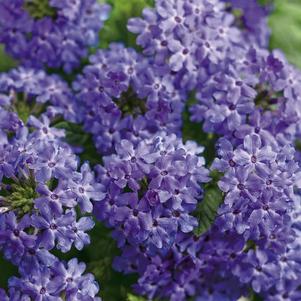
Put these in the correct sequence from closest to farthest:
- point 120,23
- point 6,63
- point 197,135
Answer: point 197,135 → point 120,23 → point 6,63

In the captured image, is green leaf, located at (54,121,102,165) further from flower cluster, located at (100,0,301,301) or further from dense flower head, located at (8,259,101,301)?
dense flower head, located at (8,259,101,301)

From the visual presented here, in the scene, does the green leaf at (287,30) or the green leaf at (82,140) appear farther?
the green leaf at (287,30)

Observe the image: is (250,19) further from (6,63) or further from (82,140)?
(6,63)

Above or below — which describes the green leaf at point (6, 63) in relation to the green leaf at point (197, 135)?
below

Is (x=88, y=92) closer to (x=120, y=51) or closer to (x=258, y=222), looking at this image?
(x=120, y=51)

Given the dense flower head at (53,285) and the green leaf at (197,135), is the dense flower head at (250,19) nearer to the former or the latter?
the green leaf at (197,135)

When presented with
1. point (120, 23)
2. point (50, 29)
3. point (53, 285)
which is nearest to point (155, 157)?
point (53, 285)

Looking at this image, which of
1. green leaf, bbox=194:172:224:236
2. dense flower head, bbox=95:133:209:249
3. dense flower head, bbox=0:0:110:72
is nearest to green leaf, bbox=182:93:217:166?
green leaf, bbox=194:172:224:236

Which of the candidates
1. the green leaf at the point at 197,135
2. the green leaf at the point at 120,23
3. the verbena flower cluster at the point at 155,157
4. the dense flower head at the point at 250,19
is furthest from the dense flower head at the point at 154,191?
the dense flower head at the point at 250,19
